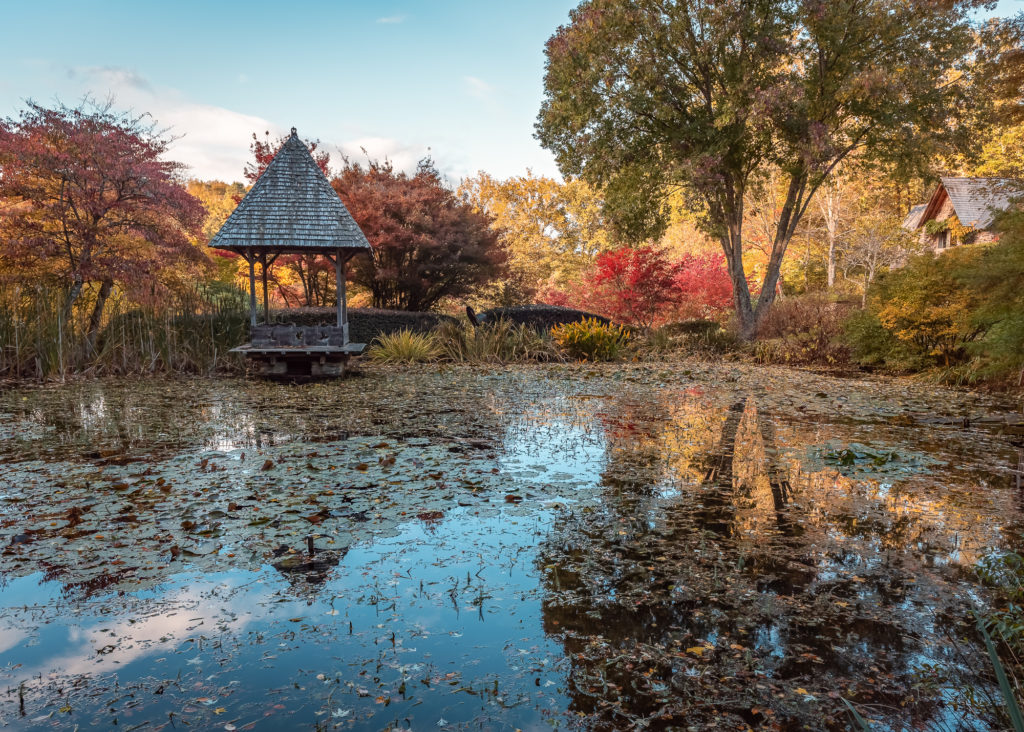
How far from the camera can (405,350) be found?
13.2 meters

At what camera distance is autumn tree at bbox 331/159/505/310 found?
51.9ft

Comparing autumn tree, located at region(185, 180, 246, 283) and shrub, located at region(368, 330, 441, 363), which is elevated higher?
Answer: autumn tree, located at region(185, 180, 246, 283)

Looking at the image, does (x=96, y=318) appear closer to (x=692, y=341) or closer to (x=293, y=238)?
(x=293, y=238)

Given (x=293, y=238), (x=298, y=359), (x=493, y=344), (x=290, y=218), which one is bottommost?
(x=298, y=359)

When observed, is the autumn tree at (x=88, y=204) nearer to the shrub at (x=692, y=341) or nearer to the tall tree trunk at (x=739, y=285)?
the shrub at (x=692, y=341)

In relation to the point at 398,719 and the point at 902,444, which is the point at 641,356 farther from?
the point at 398,719

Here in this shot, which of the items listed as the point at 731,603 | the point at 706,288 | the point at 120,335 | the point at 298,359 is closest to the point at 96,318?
the point at 120,335

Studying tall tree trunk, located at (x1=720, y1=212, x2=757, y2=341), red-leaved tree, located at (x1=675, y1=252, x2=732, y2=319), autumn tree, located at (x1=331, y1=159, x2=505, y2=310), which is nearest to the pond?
tall tree trunk, located at (x1=720, y1=212, x2=757, y2=341)

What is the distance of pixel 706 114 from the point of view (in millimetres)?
14531

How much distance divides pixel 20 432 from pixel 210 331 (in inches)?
218

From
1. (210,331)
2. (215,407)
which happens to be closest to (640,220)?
(210,331)

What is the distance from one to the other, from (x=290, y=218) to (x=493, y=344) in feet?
16.2

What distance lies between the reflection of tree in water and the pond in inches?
0.5

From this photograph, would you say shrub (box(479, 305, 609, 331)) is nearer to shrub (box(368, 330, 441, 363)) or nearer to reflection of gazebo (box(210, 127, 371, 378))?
shrub (box(368, 330, 441, 363))
